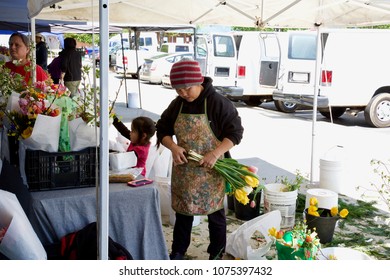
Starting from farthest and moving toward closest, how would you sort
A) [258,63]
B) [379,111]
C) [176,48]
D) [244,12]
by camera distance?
[176,48] < [258,63] < [379,111] < [244,12]

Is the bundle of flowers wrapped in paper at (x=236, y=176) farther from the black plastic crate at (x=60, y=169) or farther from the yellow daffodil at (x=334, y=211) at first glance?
the yellow daffodil at (x=334, y=211)

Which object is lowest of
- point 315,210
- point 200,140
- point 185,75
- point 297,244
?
point 315,210

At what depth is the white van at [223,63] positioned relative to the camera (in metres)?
12.2

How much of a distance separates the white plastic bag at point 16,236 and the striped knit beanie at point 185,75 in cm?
131

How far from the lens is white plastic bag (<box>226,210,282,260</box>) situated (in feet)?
11.0

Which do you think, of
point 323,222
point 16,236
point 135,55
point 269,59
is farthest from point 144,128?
point 135,55

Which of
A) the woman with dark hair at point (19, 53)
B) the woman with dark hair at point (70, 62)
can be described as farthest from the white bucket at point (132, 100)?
the woman with dark hair at point (19, 53)

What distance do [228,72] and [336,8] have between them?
708 cm

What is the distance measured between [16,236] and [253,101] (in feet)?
37.1

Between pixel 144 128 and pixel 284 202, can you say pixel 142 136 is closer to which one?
pixel 144 128

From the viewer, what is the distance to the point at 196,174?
10.6 ft

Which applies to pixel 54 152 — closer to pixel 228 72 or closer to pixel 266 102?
pixel 228 72

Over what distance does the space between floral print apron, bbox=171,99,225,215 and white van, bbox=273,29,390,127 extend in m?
6.51
